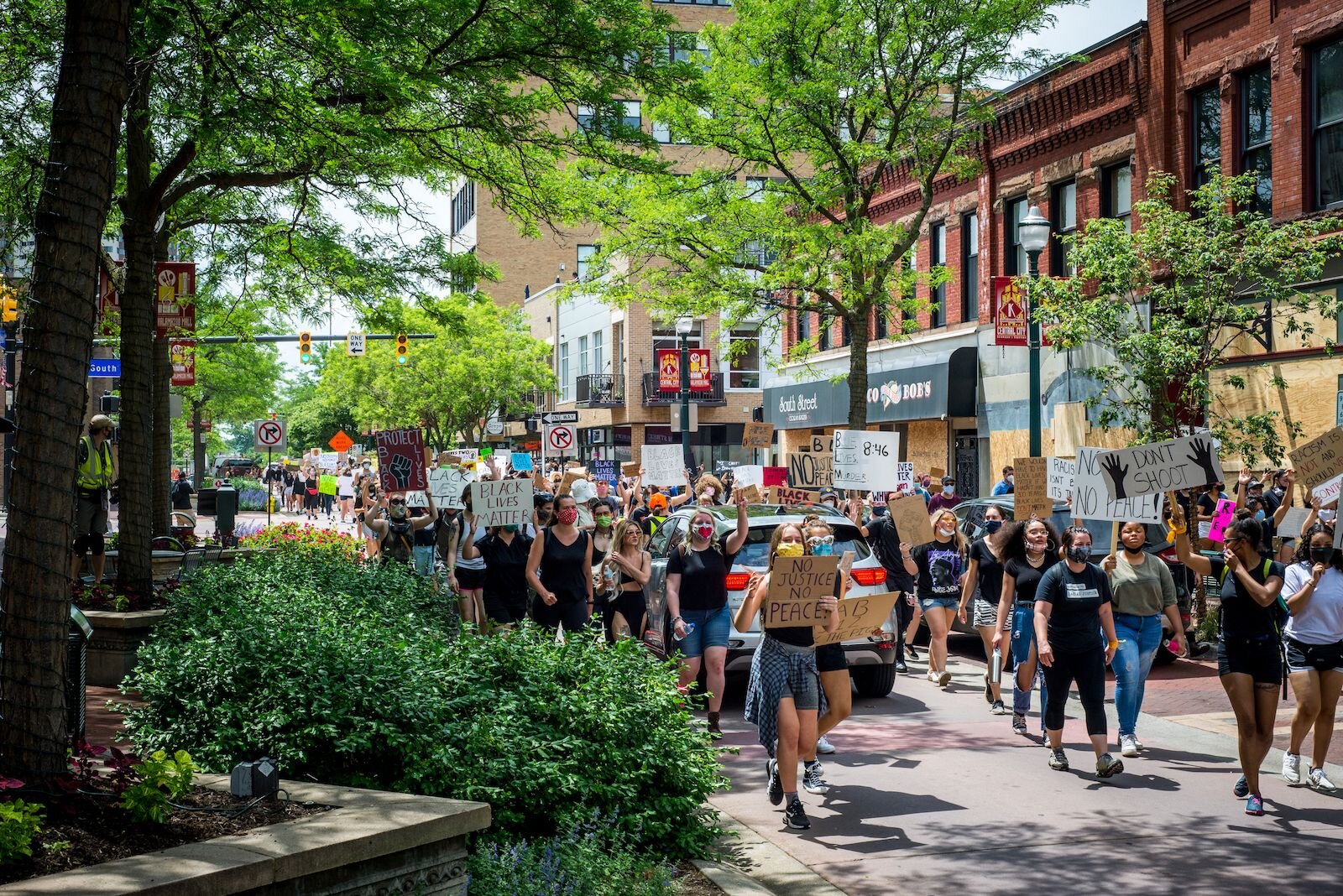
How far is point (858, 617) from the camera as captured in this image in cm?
899

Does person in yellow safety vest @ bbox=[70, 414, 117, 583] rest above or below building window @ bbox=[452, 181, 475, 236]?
below

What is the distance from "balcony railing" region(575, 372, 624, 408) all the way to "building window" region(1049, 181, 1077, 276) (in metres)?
31.6

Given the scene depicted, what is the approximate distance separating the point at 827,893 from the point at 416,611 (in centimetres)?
446

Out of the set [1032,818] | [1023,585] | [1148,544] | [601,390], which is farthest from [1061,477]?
[601,390]

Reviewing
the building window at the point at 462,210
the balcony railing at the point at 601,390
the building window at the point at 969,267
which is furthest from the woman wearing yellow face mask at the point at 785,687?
the building window at the point at 462,210

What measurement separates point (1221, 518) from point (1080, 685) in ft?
30.7

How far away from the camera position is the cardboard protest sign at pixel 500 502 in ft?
42.4

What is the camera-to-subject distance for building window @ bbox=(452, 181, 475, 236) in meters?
77.1

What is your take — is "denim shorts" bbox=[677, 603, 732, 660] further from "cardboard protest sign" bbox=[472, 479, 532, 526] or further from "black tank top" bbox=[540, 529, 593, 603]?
"cardboard protest sign" bbox=[472, 479, 532, 526]

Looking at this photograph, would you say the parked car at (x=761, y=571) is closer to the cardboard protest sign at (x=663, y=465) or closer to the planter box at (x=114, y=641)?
the planter box at (x=114, y=641)

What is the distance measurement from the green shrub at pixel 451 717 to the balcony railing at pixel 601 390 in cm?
4942

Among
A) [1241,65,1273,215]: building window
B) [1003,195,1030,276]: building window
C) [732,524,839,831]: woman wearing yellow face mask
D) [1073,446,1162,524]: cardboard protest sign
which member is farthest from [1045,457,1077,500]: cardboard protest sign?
[1003,195,1030,276]: building window

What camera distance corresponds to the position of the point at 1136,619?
10531 millimetres

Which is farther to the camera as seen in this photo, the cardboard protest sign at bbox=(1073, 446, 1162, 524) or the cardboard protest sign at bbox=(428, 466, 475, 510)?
the cardboard protest sign at bbox=(428, 466, 475, 510)
